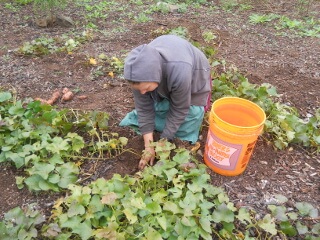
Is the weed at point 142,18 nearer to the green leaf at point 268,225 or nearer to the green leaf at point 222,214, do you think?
the green leaf at point 222,214

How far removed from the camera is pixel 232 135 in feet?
6.91

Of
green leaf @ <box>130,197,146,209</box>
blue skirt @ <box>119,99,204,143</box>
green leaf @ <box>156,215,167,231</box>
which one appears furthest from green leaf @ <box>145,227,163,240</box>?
blue skirt @ <box>119,99,204,143</box>

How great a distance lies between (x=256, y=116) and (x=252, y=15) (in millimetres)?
3588

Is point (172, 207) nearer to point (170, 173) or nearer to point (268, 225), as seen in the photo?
point (170, 173)

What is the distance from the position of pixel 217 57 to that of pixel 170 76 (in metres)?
1.97

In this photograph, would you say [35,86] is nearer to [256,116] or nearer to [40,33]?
[40,33]

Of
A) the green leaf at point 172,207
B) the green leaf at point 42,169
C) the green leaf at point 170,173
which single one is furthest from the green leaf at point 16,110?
the green leaf at point 172,207

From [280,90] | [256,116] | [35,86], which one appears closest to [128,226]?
[256,116]

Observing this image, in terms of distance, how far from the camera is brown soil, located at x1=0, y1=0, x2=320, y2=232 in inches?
91.4

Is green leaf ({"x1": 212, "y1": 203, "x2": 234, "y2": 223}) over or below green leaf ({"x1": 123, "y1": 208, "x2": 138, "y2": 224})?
below

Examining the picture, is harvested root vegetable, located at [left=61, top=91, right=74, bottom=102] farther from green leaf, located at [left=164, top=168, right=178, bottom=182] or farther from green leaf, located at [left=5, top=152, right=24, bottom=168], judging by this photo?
green leaf, located at [left=164, top=168, right=178, bottom=182]

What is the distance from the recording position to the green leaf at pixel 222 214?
6.40 feet

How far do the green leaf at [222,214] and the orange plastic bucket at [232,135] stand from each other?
0.38 metres

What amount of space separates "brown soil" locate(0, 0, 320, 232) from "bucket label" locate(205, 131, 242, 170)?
12cm
